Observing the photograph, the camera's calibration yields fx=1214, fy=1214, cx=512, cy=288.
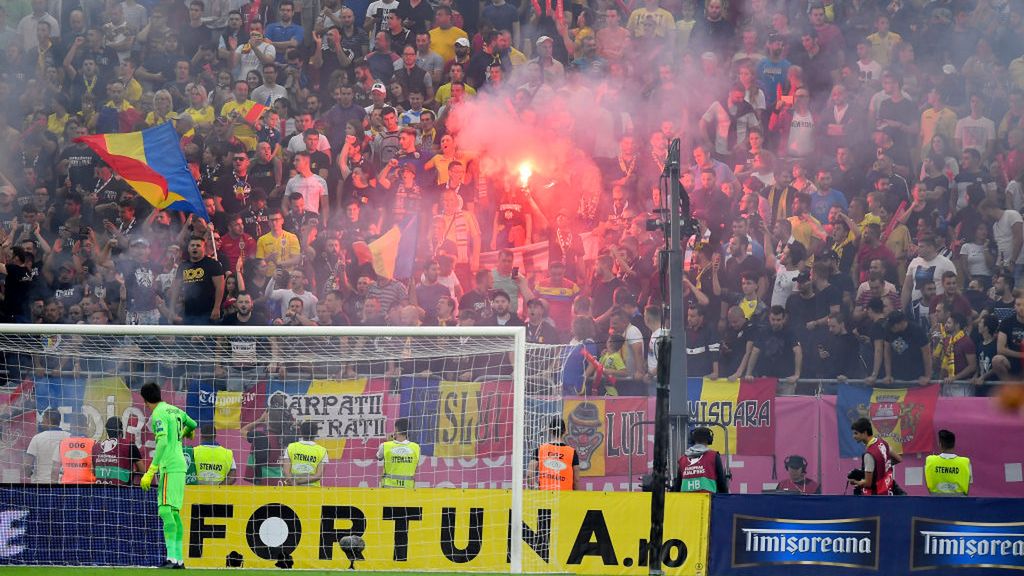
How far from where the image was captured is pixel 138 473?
955 cm

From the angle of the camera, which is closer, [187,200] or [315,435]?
[315,435]

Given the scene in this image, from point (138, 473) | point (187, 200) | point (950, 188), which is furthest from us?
point (187, 200)

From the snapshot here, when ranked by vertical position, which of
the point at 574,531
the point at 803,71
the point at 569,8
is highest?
the point at 569,8

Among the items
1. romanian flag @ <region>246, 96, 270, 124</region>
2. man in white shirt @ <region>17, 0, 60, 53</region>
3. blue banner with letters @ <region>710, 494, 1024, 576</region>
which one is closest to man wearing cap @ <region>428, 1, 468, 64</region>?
romanian flag @ <region>246, 96, 270, 124</region>

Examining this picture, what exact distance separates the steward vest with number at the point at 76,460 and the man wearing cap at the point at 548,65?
21.7 feet

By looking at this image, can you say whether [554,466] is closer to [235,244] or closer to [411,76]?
[235,244]

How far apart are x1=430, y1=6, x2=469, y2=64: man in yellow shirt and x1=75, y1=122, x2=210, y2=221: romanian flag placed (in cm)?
317

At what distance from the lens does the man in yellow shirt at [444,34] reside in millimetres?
13977

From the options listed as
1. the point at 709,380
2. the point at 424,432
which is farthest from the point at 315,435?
the point at 709,380

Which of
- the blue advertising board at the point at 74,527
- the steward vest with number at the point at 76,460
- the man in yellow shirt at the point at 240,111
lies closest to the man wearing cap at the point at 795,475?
the blue advertising board at the point at 74,527

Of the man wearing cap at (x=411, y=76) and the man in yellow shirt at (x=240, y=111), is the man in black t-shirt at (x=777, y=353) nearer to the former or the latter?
the man wearing cap at (x=411, y=76)

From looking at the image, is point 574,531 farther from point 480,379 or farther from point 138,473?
point 138,473

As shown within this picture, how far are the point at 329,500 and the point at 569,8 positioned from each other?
25.2 feet

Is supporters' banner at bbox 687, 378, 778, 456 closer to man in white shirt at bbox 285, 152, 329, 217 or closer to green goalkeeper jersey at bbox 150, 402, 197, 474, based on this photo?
green goalkeeper jersey at bbox 150, 402, 197, 474
